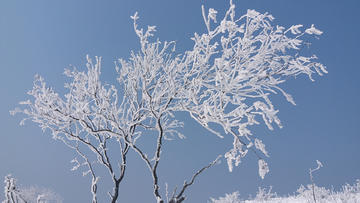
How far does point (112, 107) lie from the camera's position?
14.4 ft

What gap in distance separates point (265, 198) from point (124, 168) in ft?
28.8

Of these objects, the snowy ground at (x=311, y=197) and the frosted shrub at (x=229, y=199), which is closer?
the snowy ground at (x=311, y=197)

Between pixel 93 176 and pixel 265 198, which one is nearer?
pixel 93 176

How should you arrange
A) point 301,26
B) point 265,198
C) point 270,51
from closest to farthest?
point 301,26 → point 270,51 → point 265,198

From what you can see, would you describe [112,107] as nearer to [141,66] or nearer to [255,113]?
[141,66]

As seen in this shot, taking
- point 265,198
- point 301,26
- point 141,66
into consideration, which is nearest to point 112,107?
point 141,66

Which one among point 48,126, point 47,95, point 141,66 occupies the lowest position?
point 48,126

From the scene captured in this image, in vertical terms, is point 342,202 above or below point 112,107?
below

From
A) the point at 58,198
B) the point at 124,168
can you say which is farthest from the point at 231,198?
the point at 58,198

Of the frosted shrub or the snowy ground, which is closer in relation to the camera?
the snowy ground

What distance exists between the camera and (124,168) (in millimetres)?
4500

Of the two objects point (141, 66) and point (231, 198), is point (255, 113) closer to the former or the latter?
point (141, 66)

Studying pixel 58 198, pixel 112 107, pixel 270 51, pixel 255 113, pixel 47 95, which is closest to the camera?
pixel 255 113

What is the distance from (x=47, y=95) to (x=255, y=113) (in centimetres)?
393
